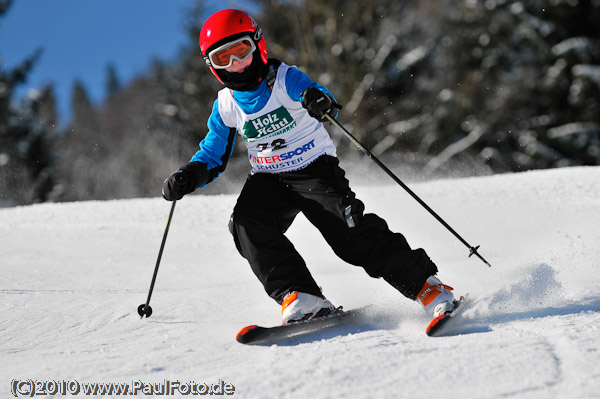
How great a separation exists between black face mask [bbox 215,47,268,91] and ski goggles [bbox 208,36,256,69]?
0.13 ft

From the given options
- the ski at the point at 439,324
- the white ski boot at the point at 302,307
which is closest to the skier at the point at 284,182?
the white ski boot at the point at 302,307

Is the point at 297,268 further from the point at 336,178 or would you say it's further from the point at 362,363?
the point at 362,363

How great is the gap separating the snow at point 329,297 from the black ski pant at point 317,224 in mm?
233

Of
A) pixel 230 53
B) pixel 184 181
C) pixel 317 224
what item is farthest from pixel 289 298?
pixel 230 53

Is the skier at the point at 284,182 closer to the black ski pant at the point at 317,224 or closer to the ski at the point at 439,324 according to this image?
the black ski pant at the point at 317,224

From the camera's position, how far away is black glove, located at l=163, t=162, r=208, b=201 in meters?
2.95

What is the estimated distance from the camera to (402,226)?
532 centimetres

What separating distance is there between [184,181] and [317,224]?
0.72m

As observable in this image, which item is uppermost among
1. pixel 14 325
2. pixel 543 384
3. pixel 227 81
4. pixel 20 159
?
pixel 20 159

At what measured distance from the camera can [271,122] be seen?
9.62ft

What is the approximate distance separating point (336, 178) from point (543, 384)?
1537mm

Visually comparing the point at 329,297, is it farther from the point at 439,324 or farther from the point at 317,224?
the point at 439,324

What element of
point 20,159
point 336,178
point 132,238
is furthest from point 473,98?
point 336,178

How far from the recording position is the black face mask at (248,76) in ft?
9.48
